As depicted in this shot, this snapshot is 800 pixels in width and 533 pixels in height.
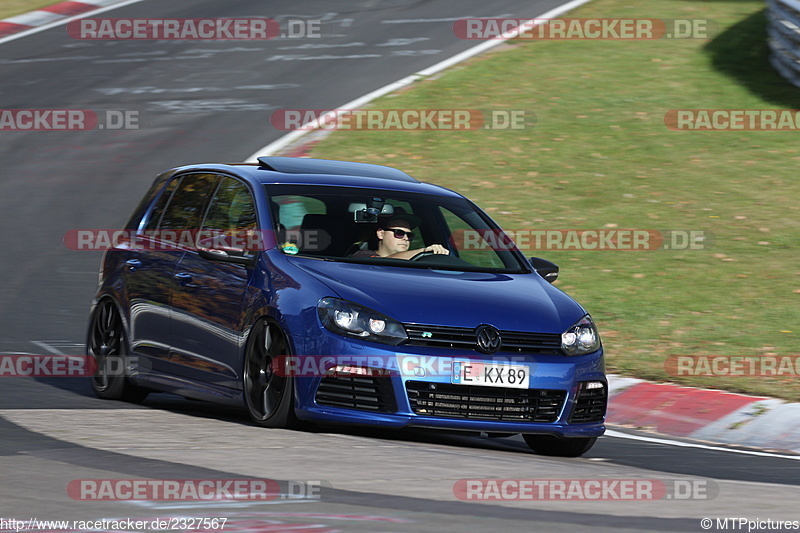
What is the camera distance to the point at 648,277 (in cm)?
1468

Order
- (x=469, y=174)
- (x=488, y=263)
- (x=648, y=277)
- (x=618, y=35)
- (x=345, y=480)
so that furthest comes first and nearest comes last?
(x=618, y=35) → (x=469, y=174) → (x=648, y=277) → (x=488, y=263) → (x=345, y=480)

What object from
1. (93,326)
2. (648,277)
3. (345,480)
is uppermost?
(345,480)

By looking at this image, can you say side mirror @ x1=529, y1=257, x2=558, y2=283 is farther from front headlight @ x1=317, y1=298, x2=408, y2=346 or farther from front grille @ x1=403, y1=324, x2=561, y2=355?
front headlight @ x1=317, y1=298, x2=408, y2=346

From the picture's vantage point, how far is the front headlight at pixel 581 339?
8516mm

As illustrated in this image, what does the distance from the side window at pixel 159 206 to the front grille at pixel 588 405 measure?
3.44m

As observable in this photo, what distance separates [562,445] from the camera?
350 inches

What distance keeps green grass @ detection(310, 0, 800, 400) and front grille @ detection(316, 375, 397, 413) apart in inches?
147

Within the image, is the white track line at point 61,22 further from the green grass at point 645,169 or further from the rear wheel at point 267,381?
the rear wheel at point 267,381

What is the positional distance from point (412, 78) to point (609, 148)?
4445mm

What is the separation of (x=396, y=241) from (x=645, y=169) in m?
10.2

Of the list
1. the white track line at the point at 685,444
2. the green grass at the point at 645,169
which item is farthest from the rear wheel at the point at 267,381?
the green grass at the point at 645,169

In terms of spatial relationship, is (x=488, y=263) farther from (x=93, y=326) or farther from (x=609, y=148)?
(x=609, y=148)

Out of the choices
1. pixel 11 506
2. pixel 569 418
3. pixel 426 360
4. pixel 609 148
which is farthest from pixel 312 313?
pixel 609 148

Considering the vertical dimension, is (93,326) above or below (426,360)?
below
